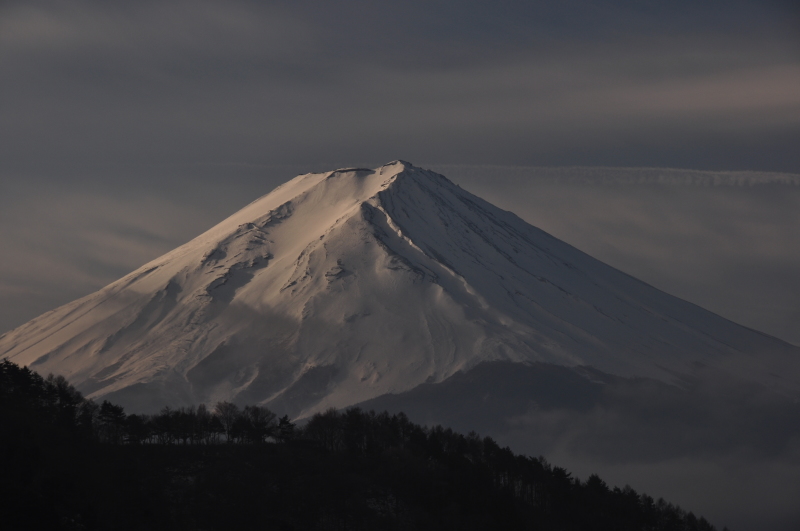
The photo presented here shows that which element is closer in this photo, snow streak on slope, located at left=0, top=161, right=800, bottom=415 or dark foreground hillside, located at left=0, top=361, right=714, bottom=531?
dark foreground hillside, located at left=0, top=361, right=714, bottom=531

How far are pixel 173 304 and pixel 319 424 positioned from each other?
7199cm

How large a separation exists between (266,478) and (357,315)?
2868 inches

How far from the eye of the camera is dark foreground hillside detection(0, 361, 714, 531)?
58031 mm

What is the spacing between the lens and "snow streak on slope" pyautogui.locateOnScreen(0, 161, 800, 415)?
436 feet

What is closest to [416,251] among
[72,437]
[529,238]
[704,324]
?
[529,238]

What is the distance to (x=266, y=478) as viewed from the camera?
68.3 meters

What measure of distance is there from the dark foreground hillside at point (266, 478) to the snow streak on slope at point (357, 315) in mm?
48526

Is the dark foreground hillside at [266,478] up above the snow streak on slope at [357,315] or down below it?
below

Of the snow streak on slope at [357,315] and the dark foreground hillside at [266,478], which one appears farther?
the snow streak on slope at [357,315]

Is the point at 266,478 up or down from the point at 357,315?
down

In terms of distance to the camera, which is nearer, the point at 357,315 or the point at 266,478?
the point at 266,478

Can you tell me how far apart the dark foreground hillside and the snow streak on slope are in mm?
48526

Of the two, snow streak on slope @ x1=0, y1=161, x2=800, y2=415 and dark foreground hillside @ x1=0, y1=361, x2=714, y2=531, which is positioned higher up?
snow streak on slope @ x1=0, y1=161, x2=800, y2=415

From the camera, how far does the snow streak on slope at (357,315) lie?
133000 millimetres
